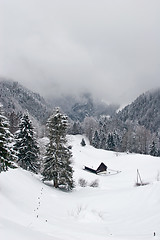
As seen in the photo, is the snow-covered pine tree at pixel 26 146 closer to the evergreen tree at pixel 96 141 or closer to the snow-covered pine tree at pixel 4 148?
the snow-covered pine tree at pixel 4 148

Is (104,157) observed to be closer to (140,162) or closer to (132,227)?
(140,162)

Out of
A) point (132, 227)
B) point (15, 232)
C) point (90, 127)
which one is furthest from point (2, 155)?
point (90, 127)

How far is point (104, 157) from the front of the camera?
2630 inches

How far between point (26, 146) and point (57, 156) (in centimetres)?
509

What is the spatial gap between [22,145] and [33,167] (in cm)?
343

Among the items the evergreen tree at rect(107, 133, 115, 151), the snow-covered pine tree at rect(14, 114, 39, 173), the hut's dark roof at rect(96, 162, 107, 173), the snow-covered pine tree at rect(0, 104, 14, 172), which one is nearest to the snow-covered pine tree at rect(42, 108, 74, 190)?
the snow-covered pine tree at rect(14, 114, 39, 173)

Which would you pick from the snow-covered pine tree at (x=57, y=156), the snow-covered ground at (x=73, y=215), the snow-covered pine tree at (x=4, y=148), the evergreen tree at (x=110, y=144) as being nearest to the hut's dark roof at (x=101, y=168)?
the evergreen tree at (x=110, y=144)

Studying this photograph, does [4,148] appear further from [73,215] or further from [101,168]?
[101,168]

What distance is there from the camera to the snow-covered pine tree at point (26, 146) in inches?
989

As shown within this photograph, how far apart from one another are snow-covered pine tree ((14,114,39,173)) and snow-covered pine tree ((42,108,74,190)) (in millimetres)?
3605

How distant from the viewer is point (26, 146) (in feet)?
81.7

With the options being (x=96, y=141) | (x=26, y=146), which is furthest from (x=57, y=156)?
(x=96, y=141)

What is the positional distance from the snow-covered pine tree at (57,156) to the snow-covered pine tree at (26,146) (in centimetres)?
361

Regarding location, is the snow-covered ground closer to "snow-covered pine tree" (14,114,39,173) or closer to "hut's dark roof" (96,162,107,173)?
"snow-covered pine tree" (14,114,39,173)
